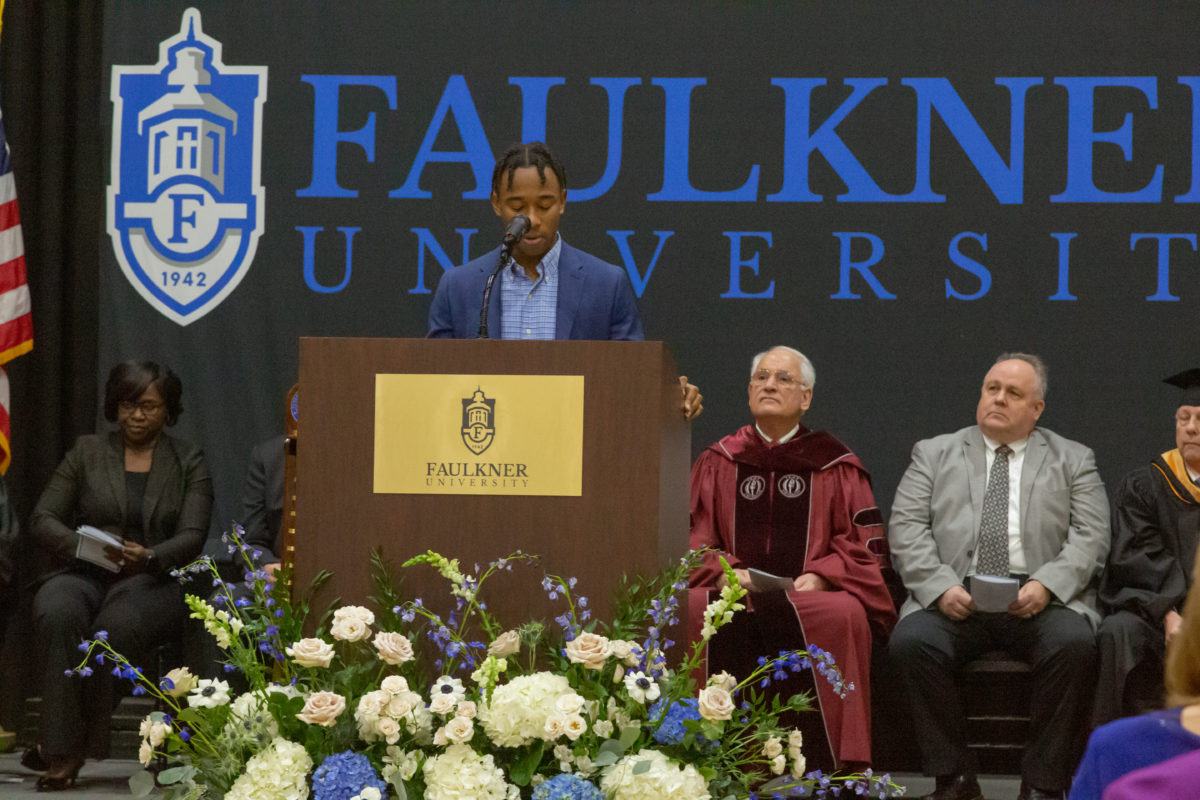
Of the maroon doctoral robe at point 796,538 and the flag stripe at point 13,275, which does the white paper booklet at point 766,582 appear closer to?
the maroon doctoral robe at point 796,538

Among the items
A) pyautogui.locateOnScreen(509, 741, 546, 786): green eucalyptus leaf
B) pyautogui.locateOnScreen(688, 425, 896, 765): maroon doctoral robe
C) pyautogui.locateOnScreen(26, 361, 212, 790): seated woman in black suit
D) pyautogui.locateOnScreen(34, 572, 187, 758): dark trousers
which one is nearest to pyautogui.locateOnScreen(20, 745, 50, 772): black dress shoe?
pyautogui.locateOnScreen(26, 361, 212, 790): seated woman in black suit

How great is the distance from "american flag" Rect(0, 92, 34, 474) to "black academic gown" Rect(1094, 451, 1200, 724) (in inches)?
163

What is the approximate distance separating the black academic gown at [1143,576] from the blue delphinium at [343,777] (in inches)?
122

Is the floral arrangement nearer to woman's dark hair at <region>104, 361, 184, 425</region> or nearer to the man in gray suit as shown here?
the man in gray suit

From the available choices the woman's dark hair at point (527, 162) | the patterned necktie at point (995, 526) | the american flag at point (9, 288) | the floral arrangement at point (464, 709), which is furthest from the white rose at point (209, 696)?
the american flag at point (9, 288)

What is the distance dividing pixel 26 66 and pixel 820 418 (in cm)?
356

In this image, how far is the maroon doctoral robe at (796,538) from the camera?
477cm

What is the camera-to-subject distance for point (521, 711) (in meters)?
2.15

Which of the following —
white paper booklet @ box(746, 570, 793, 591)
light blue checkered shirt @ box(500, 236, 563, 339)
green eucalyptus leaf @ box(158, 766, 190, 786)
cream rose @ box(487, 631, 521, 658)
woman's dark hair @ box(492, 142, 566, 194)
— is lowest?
green eucalyptus leaf @ box(158, 766, 190, 786)

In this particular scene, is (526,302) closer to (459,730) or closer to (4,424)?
(459,730)

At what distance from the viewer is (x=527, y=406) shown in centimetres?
229

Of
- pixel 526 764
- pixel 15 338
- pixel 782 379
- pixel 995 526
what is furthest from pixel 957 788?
pixel 15 338

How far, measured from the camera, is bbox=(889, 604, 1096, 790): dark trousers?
14.9ft

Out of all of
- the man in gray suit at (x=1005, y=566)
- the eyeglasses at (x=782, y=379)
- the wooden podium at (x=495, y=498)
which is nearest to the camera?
the wooden podium at (x=495, y=498)
